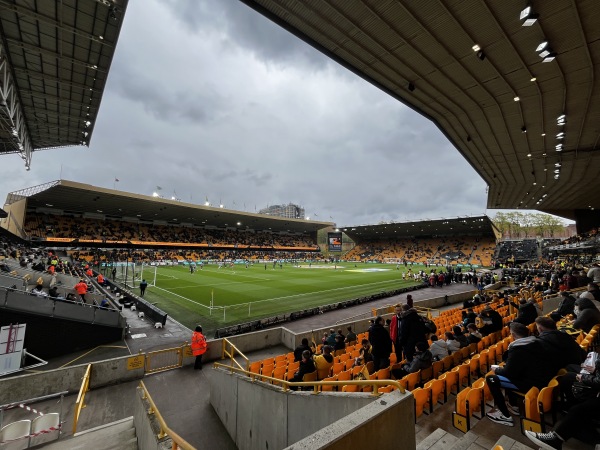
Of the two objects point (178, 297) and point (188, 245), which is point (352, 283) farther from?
point (188, 245)

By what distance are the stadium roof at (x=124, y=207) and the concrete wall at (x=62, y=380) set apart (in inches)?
1447

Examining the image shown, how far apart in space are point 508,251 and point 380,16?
58.5 m

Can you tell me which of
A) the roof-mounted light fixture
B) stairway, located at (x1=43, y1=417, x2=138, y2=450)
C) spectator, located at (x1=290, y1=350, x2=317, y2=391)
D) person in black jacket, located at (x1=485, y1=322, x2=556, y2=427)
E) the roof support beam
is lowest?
stairway, located at (x1=43, y1=417, x2=138, y2=450)

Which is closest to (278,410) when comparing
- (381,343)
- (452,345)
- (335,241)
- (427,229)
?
(381,343)

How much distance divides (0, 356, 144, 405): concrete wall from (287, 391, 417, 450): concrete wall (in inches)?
389

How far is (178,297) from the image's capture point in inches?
859

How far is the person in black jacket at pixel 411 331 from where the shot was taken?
5.95 m

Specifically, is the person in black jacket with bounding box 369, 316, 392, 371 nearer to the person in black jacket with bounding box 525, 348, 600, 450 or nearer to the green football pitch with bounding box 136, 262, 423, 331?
the person in black jacket with bounding box 525, 348, 600, 450

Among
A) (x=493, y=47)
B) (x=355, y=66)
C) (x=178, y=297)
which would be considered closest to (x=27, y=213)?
(x=178, y=297)

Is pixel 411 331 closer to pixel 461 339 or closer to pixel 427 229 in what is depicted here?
→ pixel 461 339

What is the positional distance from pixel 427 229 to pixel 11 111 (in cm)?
6924

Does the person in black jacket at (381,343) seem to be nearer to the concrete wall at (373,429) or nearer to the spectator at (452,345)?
the spectator at (452,345)

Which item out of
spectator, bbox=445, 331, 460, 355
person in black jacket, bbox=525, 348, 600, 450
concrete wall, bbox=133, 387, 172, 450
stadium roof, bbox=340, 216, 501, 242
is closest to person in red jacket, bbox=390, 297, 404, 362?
spectator, bbox=445, 331, 460, 355

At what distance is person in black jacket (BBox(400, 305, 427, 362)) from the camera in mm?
5945
